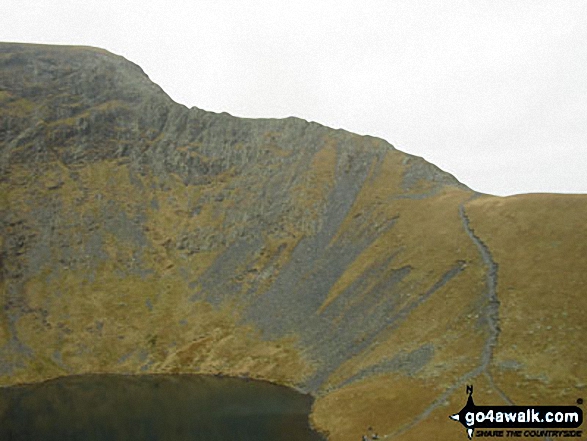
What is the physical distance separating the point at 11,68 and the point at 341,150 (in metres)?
88.6

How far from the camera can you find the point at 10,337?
86.2 meters

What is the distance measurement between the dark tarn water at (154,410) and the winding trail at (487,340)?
33.9 feet

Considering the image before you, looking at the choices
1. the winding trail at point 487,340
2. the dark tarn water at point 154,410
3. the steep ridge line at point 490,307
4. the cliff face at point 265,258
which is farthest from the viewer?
the cliff face at point 265,258

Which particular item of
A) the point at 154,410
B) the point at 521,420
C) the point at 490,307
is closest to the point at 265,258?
the point at 154,410

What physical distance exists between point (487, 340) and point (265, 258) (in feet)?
166

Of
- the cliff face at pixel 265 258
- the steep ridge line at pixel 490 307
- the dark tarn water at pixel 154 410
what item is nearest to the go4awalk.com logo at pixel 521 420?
the cliff face at pixel 265 258

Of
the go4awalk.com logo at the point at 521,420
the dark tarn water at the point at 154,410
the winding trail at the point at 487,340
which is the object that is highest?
the winding trail at the point at 487,340

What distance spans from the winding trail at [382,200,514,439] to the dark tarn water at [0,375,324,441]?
33.9 ft

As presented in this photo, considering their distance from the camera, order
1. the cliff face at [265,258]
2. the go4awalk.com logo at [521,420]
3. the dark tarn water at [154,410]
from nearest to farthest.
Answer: the go4awalk.com logo at [521,420], the dark tarn water at [154,410], the cliff face at [265,258]

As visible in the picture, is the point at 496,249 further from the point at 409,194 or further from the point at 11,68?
the point at 11,68

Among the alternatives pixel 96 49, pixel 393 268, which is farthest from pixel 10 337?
pixel 96 49

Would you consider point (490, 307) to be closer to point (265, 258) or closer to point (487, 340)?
point (487, 340)

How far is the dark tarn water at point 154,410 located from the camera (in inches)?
2032

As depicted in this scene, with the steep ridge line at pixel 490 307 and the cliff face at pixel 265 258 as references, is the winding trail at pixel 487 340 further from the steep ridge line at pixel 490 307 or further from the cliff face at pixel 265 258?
the cliff face at pixel 265 258
